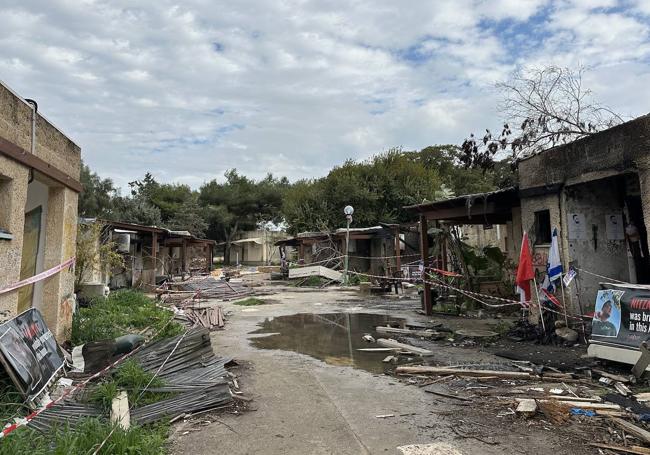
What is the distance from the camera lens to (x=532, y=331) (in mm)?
8781

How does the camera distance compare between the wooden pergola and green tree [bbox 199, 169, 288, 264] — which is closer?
the wooden pergola

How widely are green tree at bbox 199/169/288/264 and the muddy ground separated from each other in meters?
Answer: 43.0

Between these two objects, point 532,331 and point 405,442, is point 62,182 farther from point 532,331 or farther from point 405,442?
point 532,331

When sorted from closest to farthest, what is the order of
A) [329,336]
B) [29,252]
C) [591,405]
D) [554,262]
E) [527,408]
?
[527,408]
[591,405]
[29,252]
[554,262]
[329,336]

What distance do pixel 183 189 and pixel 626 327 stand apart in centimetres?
5108

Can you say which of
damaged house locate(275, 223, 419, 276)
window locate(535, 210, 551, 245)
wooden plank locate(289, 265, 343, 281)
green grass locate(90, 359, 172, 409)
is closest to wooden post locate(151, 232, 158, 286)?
wooden plank locate(289, 265, 343, 281)

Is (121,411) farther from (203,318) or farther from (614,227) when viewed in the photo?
(614,227)

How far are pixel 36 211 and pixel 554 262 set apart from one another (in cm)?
1004

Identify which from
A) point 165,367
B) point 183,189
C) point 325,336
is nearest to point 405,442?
point 165,367

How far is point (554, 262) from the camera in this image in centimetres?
870

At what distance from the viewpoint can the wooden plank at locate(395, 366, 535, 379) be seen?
6027 mm

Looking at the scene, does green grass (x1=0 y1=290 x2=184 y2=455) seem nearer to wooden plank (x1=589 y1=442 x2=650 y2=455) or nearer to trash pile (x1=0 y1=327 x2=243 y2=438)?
trash pile (x1=0 y1=327 x2=243 y2=438)

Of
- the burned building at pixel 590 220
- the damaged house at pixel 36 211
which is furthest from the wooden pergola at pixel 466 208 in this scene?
the damaged house at pixel 36 211

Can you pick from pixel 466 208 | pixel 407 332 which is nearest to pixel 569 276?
pixel 466 208
